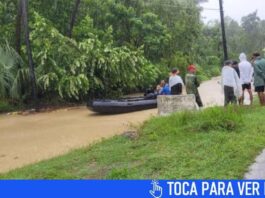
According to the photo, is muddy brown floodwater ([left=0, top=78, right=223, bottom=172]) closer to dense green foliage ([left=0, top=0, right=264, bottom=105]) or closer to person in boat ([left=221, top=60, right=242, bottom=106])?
dense green foliage ([left=0, top=0, right=264, bottom=105])

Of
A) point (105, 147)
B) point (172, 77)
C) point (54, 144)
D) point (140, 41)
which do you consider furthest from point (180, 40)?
point (105, 147)

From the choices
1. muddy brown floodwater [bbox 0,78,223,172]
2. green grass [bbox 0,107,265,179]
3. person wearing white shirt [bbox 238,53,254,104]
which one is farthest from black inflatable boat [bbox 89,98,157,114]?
green grass [bbox 0,107,265,179]

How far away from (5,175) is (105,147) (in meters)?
1.99

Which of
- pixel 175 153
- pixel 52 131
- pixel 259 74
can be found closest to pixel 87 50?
pixel 52 131

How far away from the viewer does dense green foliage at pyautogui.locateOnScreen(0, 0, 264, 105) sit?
2153 centimetres

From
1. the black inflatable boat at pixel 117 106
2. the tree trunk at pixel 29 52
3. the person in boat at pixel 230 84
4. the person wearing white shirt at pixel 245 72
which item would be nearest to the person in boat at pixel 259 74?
the person wearing white shirt at pixel 245 72

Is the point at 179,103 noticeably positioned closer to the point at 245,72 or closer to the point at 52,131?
the point at 245,72

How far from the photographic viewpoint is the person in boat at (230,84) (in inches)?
459

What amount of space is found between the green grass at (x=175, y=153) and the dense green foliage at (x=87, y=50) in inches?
457

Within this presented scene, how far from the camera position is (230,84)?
1166 centimetres

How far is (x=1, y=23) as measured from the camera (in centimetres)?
2466

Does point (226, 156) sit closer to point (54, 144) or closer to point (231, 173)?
point (231, 173)

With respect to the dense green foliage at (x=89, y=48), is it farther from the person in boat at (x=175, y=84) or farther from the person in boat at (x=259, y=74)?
the person in boat at (x=259, y=74)

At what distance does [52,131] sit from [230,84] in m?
6.24
